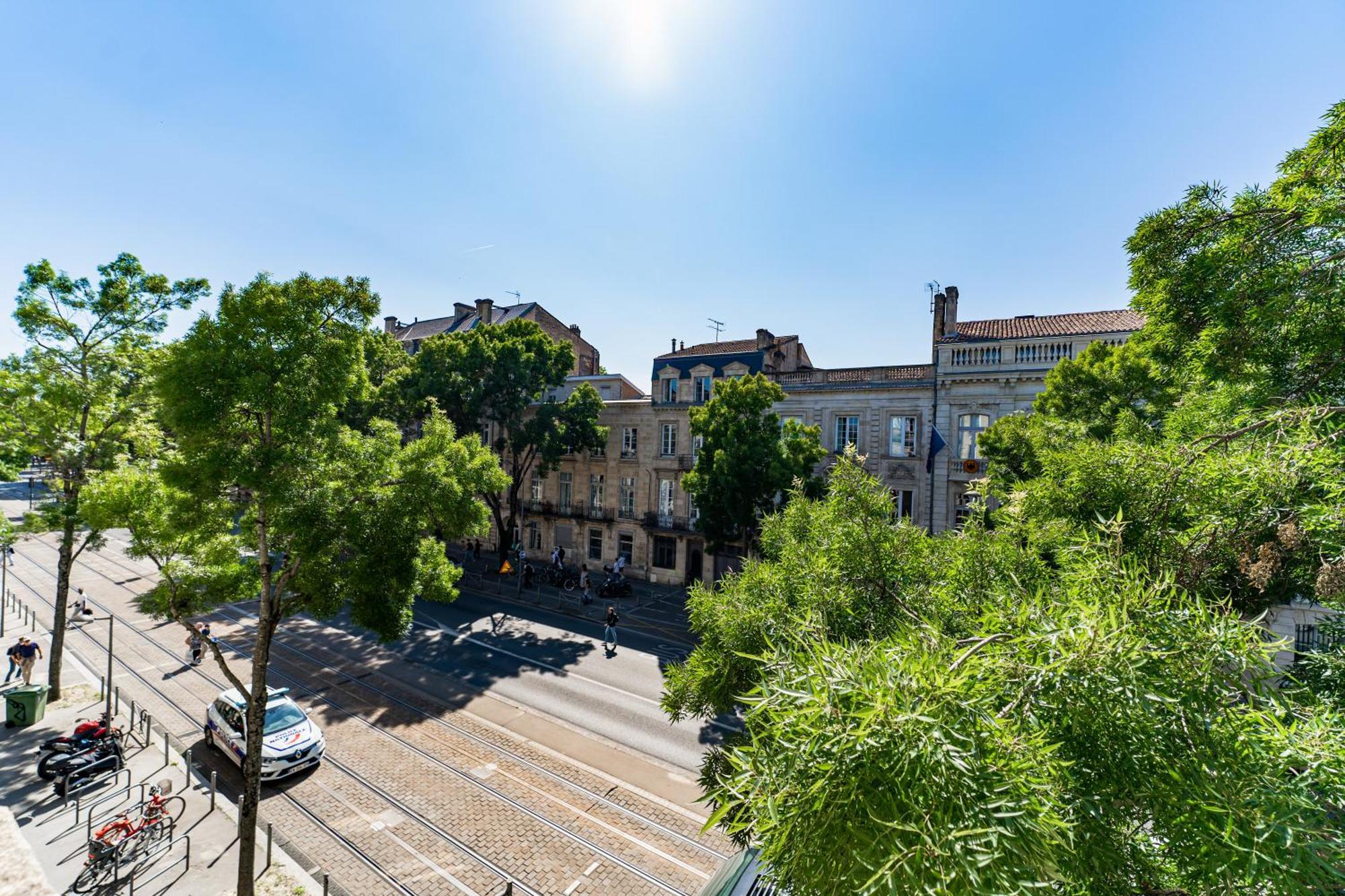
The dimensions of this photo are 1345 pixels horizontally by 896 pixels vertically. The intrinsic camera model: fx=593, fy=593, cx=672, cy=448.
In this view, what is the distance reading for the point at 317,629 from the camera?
22.2 meters

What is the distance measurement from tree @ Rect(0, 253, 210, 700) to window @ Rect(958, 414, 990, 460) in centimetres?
2679

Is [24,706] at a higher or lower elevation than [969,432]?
lower

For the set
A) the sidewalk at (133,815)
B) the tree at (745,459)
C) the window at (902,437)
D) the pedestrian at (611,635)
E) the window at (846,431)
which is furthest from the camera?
the window at (846,431)

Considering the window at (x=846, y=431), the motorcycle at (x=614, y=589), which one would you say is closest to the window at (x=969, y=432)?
the window at (x=846, y=431)

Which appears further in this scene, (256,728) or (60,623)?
(60,623)

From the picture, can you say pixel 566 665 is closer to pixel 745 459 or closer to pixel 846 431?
pixel 745 459

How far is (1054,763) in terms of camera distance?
2.96 meters

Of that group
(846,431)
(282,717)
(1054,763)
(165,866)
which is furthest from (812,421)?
(1054,763)

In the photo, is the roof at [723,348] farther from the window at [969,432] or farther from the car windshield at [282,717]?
the car windshield at [282,717]

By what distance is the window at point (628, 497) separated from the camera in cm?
3375

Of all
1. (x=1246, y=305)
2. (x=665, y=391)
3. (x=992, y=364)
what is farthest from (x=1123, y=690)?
(x=665, y=391)

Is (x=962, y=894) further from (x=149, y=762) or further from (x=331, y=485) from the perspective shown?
(x=149, y=762)

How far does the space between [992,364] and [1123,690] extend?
24.6 metres

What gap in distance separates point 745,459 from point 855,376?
8.95 meters
